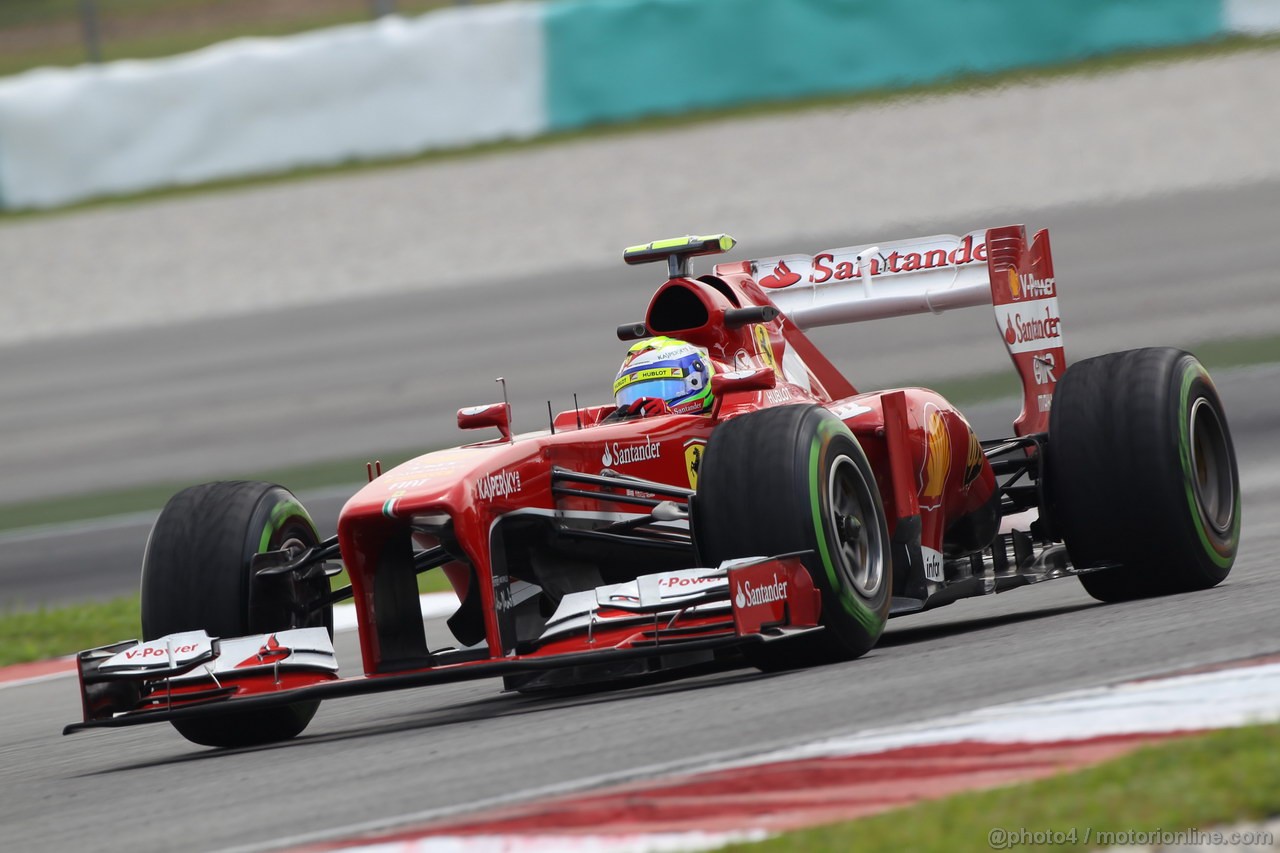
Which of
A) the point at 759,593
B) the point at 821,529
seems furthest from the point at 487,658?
the point at 821,529

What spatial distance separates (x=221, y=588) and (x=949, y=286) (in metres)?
3.90

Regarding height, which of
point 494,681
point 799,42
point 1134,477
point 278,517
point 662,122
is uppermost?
point 799,42

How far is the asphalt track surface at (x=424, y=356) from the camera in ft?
53.7

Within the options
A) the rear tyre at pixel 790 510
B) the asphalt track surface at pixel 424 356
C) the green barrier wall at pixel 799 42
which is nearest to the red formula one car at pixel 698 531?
the rear tyre at pixel 790 510

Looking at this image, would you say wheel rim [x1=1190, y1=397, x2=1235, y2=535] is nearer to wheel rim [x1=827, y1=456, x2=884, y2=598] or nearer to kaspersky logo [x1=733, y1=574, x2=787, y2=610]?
wheel rim [x1=827, y1=456, x2=884, y2=598]

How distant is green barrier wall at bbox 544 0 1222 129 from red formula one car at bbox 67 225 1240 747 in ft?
37.5

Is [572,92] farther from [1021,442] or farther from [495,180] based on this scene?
[1021,442]

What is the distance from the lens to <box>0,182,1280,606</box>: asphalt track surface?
16359 mm

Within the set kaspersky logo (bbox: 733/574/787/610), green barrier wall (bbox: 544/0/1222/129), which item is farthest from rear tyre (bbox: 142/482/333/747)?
green barrier wall (bbox: 544/0/1222/129)

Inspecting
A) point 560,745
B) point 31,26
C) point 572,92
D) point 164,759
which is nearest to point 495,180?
point 572,92

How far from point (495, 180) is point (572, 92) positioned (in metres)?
1.39

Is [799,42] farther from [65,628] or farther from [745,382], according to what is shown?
[745,382]

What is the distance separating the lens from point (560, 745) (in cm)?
640

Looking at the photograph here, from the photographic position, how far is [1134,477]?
28.3ft
